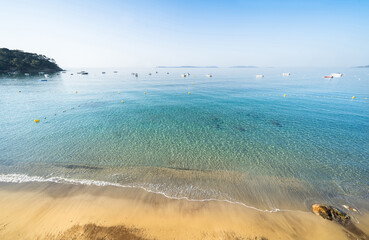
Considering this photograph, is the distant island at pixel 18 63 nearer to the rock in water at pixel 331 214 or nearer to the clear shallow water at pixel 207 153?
the clear shallow water at pixel 207 153

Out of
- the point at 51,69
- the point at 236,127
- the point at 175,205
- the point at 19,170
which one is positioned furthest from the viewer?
the point at 51,69

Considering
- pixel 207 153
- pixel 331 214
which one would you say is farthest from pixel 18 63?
pixel 331 214

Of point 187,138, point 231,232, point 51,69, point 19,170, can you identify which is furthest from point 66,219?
point 51,69

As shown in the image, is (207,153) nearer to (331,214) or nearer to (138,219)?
(138,219)

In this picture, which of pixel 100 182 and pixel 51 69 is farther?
pixel 51 69

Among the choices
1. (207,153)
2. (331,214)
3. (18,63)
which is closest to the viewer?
(331,214)

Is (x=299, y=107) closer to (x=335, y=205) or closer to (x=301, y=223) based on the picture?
(x=335, y=205)

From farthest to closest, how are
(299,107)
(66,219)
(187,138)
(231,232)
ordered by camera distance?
(299,107) → (187,138) → (66,219) → (231,232)
